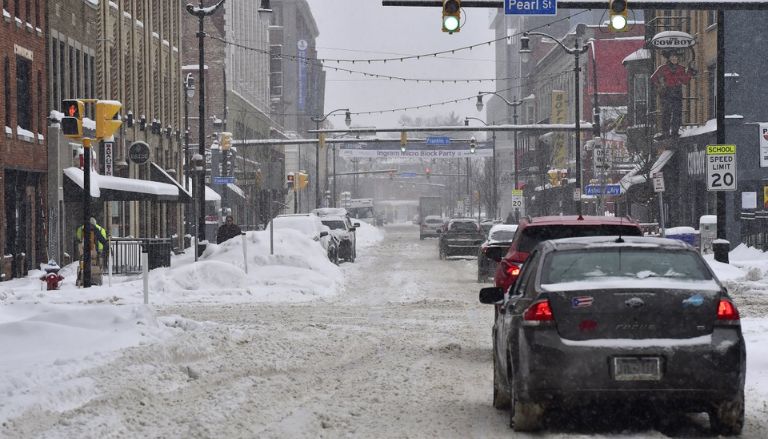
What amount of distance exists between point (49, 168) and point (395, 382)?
27351 mm

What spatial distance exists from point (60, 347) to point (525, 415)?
20.2 ft

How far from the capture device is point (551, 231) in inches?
603

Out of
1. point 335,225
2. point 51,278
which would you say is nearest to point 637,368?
point 51,278

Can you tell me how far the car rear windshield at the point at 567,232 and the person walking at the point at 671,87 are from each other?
36205mm

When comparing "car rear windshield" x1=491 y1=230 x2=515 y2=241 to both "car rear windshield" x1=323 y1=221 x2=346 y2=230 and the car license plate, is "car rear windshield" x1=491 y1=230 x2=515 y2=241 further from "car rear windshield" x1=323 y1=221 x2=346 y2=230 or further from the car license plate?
the car license plate

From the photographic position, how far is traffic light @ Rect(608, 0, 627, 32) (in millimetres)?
23797

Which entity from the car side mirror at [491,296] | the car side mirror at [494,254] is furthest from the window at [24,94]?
the car side mirror at [491,296]

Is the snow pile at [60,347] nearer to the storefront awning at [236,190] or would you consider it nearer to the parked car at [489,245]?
the parked car at [489,245]

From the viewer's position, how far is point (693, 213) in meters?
52.0

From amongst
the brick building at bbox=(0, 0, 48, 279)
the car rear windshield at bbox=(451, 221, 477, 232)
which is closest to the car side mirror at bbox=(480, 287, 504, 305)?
the brick building at bbox=(0, 0, 48, 279)

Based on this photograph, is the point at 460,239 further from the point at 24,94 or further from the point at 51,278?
the point at 51,278

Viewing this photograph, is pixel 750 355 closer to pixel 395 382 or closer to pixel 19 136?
pixel 395 382

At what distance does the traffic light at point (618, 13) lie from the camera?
2380cm

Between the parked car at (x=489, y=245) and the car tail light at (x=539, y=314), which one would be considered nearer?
the car tail light at (x=539, y=314)
